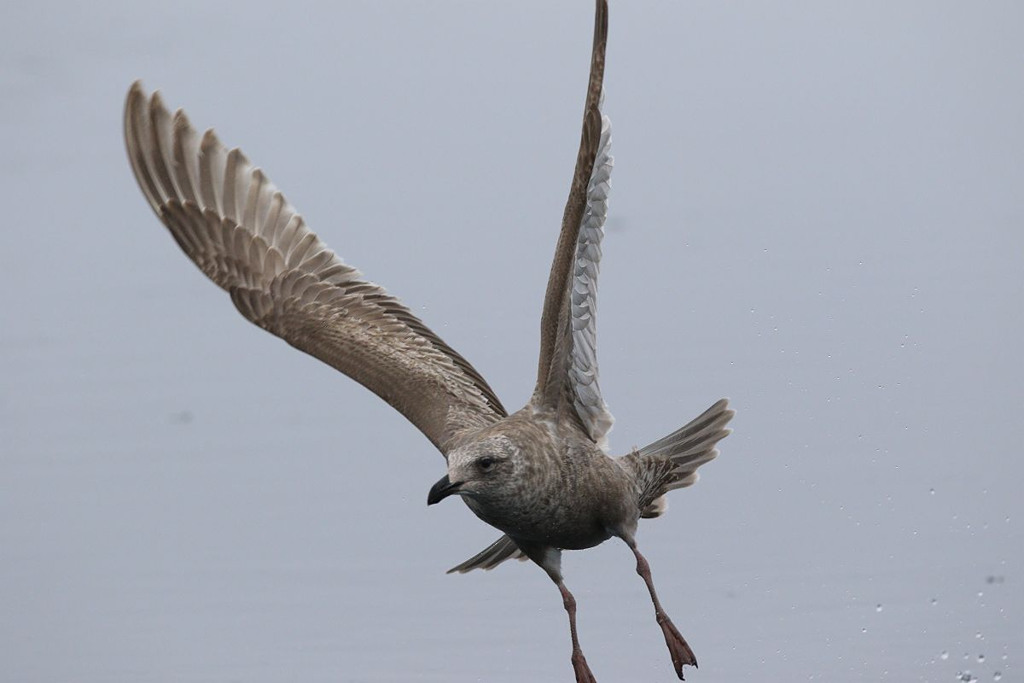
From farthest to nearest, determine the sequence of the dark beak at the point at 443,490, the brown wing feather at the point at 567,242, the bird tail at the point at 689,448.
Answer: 1. the bird tail at the point at 689,448
2. the dark beak at the point at 443,490
3. the brown wing feather at the point at 567,242

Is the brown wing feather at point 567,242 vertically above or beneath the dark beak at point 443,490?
above

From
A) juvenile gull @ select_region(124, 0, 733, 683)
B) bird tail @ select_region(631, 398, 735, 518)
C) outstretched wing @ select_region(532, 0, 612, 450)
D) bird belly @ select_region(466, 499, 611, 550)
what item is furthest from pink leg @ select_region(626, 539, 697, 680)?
bird tail @ select_region(631, 398, 735, 518)

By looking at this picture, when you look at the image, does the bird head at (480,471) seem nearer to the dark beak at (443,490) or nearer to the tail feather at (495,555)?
the dark beak at (443,490)

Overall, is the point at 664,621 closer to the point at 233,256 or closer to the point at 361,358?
the point at 361,358

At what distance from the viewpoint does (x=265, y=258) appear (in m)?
8.10

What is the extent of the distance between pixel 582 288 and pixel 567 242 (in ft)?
0.77

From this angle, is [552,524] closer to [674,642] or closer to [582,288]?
[674,642]

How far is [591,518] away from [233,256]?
8.86 feet

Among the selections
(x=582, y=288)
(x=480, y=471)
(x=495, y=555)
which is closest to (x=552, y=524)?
(x=480, y=471)

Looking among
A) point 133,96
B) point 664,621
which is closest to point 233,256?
point 133,96

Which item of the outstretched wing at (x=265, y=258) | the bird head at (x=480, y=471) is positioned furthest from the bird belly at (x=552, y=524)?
the outstretched wing at (x=265, y=258)

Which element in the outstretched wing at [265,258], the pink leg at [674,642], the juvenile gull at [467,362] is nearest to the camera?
the juvenile gull at [467,362]

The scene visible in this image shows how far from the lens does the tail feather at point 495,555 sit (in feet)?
24.4

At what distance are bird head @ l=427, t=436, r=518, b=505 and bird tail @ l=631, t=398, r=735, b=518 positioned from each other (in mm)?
1567
